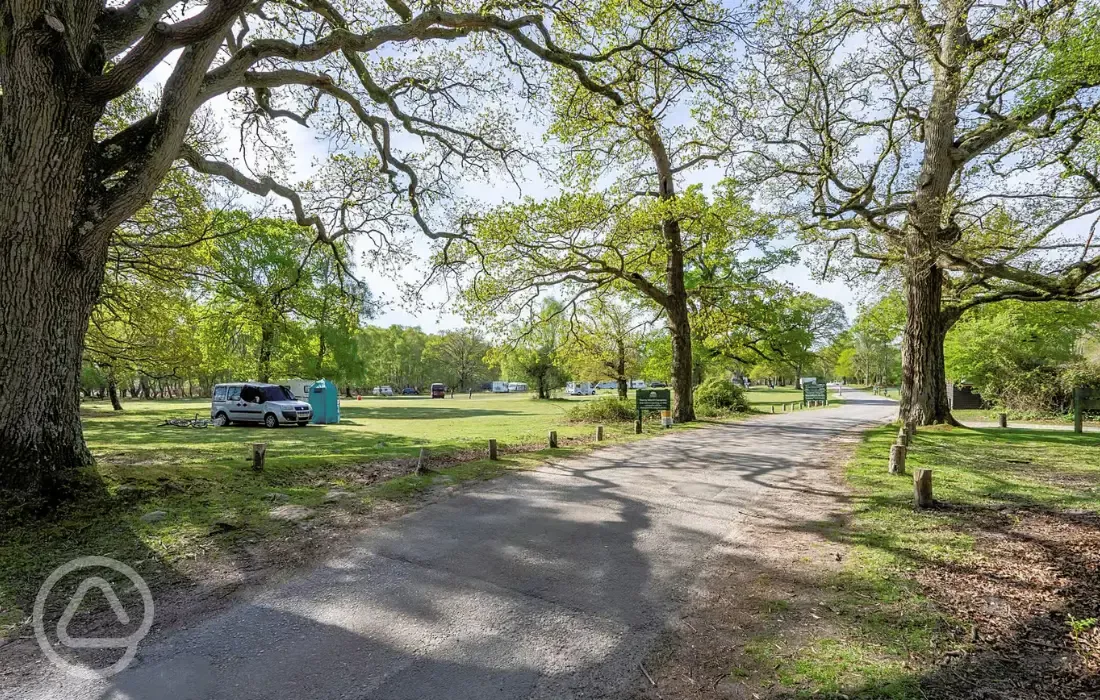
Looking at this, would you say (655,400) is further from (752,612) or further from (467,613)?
(467,613)

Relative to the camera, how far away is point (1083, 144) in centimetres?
1044

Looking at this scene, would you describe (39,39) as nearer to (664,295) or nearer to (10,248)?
(10,248)

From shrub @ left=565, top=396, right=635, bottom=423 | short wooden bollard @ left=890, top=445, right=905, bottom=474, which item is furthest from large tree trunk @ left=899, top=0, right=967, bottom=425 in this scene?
shrub @ left=565, top=396, right=635, bottom=423

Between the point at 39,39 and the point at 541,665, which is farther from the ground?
the point at 39,39

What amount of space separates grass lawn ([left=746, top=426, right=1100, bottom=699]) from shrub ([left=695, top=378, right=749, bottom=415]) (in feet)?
55.8

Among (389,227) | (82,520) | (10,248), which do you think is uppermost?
(389,227)

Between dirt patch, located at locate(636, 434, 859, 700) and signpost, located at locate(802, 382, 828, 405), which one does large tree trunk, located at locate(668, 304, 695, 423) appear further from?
signpost, located at locate(802, 382, 828, 405)

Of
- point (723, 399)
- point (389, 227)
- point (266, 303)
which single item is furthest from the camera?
point (723, 399)

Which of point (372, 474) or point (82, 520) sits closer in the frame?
point (82, 520)

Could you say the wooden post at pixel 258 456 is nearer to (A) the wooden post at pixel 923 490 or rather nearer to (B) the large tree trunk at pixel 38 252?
(B) the large tree trunk at pixel 38 252

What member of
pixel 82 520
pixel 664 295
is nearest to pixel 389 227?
pixel 82 520

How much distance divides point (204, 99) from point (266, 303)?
12351 millimetres

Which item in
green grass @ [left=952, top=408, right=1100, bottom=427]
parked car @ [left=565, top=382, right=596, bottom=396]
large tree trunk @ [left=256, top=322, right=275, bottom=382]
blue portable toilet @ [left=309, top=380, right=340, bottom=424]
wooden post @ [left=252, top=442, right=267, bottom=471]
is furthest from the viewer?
parked car @ [left=565, top=382, right=596, bottom=396]
